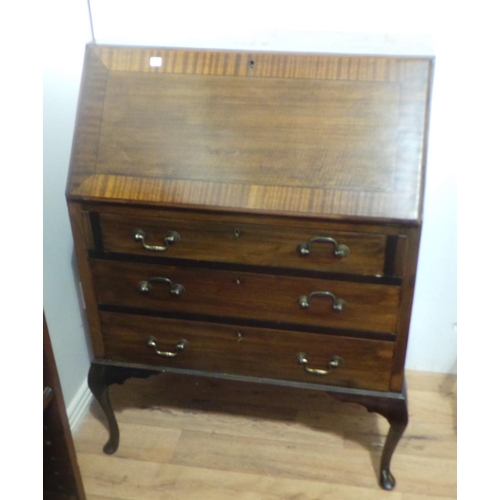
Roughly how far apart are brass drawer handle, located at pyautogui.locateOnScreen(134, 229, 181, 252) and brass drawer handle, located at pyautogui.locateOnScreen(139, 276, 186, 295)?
79 millimetres

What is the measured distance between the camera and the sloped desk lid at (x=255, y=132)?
1113 mm

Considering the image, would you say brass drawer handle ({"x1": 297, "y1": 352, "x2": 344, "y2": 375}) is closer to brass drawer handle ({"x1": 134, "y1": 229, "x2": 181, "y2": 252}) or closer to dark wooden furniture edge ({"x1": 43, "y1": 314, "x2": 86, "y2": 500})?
brass drawer handle ({"x1": 134, "y1": 229, "x2": 181, "y2": 252})

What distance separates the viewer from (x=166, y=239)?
1.20 metres

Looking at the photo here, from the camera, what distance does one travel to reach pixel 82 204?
3.97 ft

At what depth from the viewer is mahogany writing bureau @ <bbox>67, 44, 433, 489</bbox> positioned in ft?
3.67

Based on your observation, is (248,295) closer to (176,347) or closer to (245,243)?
(245,243)

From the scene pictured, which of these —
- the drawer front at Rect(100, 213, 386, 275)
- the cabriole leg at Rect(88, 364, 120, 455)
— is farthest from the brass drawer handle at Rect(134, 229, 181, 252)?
the cabriole leg at Rect(88, 364, 120, 455)

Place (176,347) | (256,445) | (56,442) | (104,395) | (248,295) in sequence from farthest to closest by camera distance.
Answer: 1. (256,445)
2. (104,395)
3. (176,347)
4. (248,295)
5. (56,442)

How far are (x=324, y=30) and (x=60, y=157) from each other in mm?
798

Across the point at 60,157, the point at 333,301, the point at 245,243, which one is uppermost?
the point at 60,157

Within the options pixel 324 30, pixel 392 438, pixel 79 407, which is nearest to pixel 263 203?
pixel 324 30

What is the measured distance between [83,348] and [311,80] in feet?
3.64
